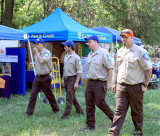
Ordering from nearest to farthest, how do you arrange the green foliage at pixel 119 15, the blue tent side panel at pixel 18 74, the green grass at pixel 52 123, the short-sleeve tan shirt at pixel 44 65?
1. the green grass at pixel 52 123
2. the short-sleeve tan shirt at pixel 44 65
3. the blue tent side panel at pixel 18 74
4. the green foliage at pixel 119 15

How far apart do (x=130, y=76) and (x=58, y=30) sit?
6433mm

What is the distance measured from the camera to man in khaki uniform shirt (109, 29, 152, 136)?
4.50m

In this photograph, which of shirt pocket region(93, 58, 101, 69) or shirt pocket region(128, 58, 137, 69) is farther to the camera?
shirt pocket region(93, 58, 101, 69)

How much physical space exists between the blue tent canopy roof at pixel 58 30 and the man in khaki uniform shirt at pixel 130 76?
584 centimetres

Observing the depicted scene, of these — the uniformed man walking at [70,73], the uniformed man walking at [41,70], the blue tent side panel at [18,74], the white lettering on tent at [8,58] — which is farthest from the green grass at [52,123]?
the white lettering on tent at [8,58]

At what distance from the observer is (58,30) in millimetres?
10492

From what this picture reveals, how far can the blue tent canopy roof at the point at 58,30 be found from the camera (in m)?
10.4

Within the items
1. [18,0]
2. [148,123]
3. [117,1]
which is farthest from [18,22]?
[148,123]

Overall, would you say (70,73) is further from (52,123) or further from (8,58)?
(8,58)

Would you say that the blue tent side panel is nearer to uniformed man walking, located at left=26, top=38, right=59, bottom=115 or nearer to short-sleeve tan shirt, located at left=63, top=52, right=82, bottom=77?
uniformed man walking, located at left=26, top=38, right=59, bottom=115

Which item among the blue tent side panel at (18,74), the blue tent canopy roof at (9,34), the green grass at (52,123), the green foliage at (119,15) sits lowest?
the green grass at (52,123)

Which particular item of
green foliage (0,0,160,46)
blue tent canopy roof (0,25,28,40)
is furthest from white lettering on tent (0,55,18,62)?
green foliage (0,0,160,46)

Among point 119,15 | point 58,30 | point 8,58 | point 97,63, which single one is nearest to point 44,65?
point 97,63

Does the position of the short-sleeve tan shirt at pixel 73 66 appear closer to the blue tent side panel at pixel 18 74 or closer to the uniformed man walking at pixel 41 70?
the uniformed man walking at pixel 41 70
